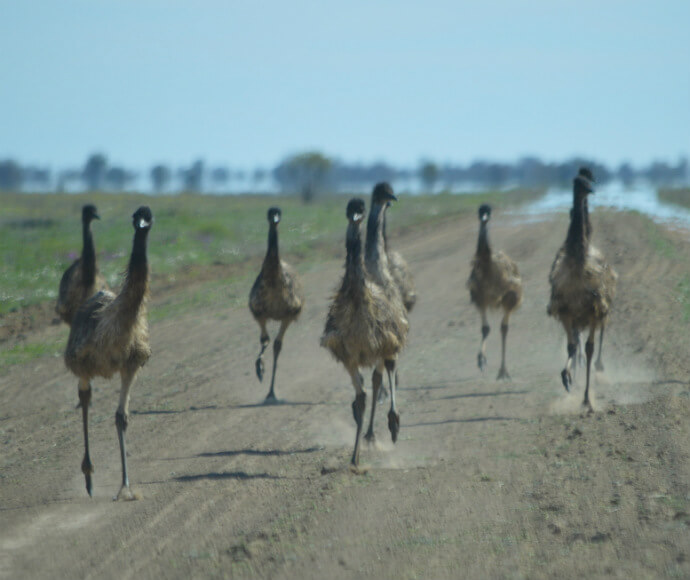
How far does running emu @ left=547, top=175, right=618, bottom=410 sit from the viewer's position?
1068cm

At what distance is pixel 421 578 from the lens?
5.52 m

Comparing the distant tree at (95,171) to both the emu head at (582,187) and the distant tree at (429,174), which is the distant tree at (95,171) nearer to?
the distant tree at (429,174)

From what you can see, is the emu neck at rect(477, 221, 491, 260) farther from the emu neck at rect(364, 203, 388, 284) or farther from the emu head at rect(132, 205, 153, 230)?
the emu head at rect(132, 205, 153, 230)

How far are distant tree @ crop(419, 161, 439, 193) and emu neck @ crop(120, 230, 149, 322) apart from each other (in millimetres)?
131055

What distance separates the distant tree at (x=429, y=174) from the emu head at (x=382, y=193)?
128100mm

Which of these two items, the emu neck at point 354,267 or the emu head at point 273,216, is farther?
the emu head at point 273,216

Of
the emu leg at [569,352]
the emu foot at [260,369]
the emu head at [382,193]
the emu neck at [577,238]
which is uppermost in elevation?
the emu head at [382,193]

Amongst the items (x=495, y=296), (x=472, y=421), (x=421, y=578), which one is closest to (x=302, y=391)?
(x=472, y=421)

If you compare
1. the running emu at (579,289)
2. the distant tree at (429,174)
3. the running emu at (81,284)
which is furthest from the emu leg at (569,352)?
the distant tree at (429,174)

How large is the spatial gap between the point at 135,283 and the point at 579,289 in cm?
556

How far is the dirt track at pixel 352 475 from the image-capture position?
5.89m

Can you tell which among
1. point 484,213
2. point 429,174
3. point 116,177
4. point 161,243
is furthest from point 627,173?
point 484,213

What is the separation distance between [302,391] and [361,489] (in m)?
4.59

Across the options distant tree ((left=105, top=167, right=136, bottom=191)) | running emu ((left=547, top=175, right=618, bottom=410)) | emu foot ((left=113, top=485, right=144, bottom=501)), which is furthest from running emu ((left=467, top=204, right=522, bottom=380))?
distant tree ((left=105, top=167, right=136, bottom=191))
